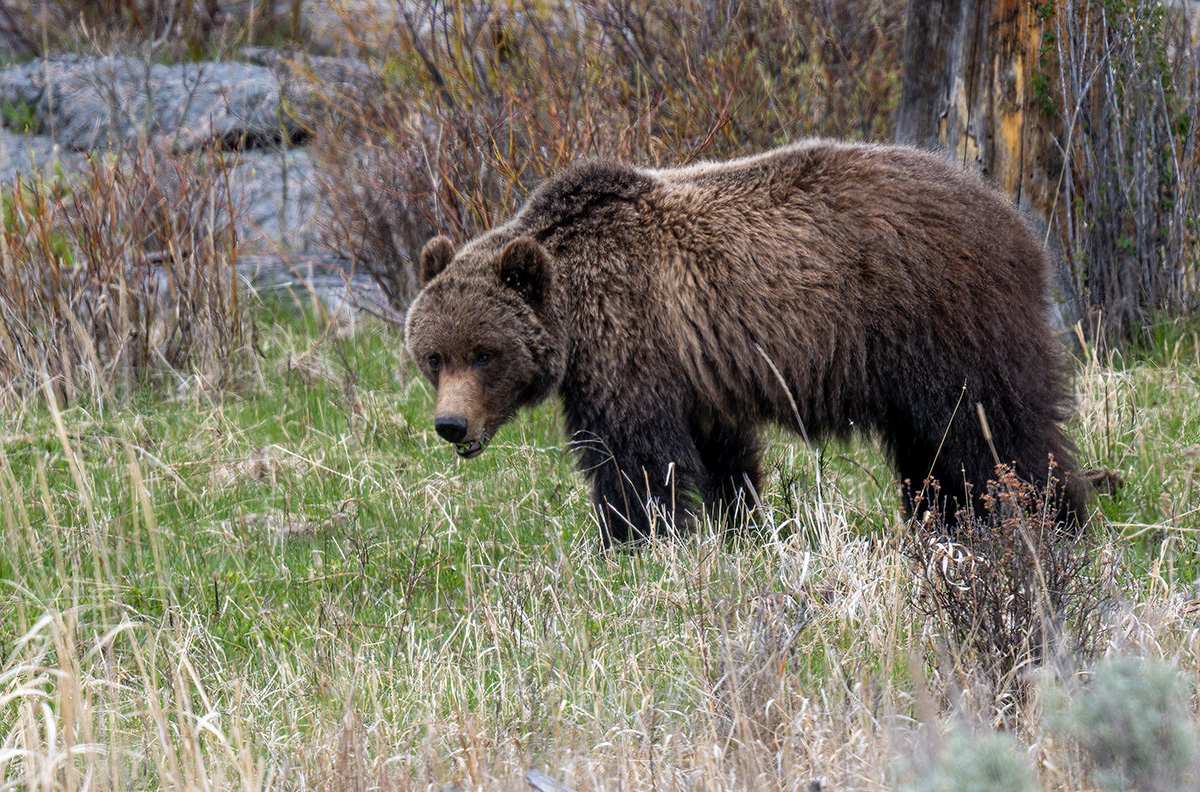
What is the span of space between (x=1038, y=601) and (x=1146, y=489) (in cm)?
241

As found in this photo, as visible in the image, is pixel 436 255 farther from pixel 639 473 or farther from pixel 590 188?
pixel 639 473

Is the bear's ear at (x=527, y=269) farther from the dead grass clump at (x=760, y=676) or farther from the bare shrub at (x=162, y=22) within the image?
the bare shrub at (x=162, y=22)

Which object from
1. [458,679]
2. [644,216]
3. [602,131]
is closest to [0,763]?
[458,679]

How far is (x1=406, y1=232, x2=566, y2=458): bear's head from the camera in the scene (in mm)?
4883

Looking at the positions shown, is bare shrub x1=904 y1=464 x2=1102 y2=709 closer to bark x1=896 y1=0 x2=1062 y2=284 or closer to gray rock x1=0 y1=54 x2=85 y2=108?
bark x1=896 y1=0 x2=1062 y2=284

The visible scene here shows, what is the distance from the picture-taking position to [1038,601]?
3180mm

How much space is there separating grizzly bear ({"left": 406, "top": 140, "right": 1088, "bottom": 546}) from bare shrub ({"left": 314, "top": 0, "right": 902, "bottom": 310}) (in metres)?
2.03

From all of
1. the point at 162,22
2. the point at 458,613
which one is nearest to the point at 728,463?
the point at 458,613

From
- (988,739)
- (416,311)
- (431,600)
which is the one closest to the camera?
(988,739)

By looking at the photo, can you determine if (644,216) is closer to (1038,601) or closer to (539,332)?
(539,332)

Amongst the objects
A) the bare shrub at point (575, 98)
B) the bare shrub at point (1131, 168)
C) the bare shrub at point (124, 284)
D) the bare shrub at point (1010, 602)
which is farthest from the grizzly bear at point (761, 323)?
the bare shrub at point (124, 284)

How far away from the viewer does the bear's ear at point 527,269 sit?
4.84m

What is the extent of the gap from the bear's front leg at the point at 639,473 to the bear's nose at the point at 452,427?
0.48m

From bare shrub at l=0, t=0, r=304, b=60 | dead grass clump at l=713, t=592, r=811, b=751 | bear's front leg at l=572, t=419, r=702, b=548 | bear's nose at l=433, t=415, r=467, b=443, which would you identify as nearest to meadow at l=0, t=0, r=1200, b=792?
dead grass clump at l=713, t=592, r=811, b=751
